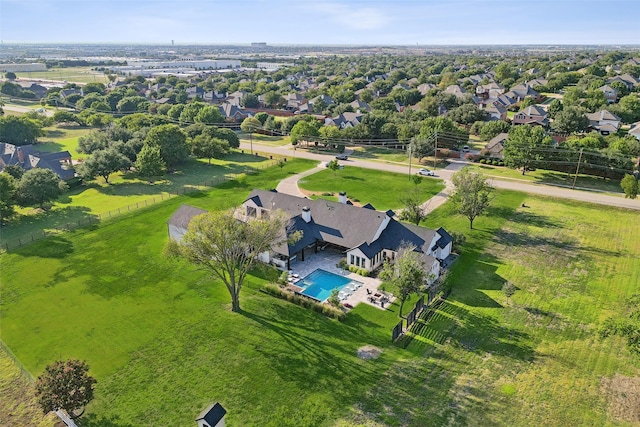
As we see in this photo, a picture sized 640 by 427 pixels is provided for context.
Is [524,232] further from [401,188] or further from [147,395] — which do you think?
[147,395]

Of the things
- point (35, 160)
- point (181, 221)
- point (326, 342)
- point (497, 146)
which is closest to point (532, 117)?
point (497, 146)

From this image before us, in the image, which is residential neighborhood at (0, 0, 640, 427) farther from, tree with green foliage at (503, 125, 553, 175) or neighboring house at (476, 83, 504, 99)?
neighboring house at (476, 83, 504, 99)

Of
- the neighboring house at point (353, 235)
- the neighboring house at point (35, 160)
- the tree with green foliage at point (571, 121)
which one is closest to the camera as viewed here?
the neighboring house at point (353, 235)

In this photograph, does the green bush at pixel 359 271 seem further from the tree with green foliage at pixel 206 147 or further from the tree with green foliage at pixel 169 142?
the tree with green foliage at pixel 206 147

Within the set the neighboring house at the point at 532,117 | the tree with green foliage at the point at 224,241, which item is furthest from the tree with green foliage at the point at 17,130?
the neighboring house at the point at 532,117

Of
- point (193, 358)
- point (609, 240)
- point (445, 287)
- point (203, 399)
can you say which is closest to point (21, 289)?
point (193, 358)

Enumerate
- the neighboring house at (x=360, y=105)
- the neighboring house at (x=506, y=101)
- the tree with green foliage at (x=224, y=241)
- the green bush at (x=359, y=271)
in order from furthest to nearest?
the neighboring house at (x=506, y=101), the neighboring house at (x=360, y=105), the green bush at (x=359, y=271), the tree with green foliage at (x=224, y=241)

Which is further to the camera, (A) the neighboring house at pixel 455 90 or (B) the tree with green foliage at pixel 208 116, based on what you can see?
(A) the neighboring house at pixel 455 90

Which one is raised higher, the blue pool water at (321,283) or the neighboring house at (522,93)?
the neighboring house at (522,93)
